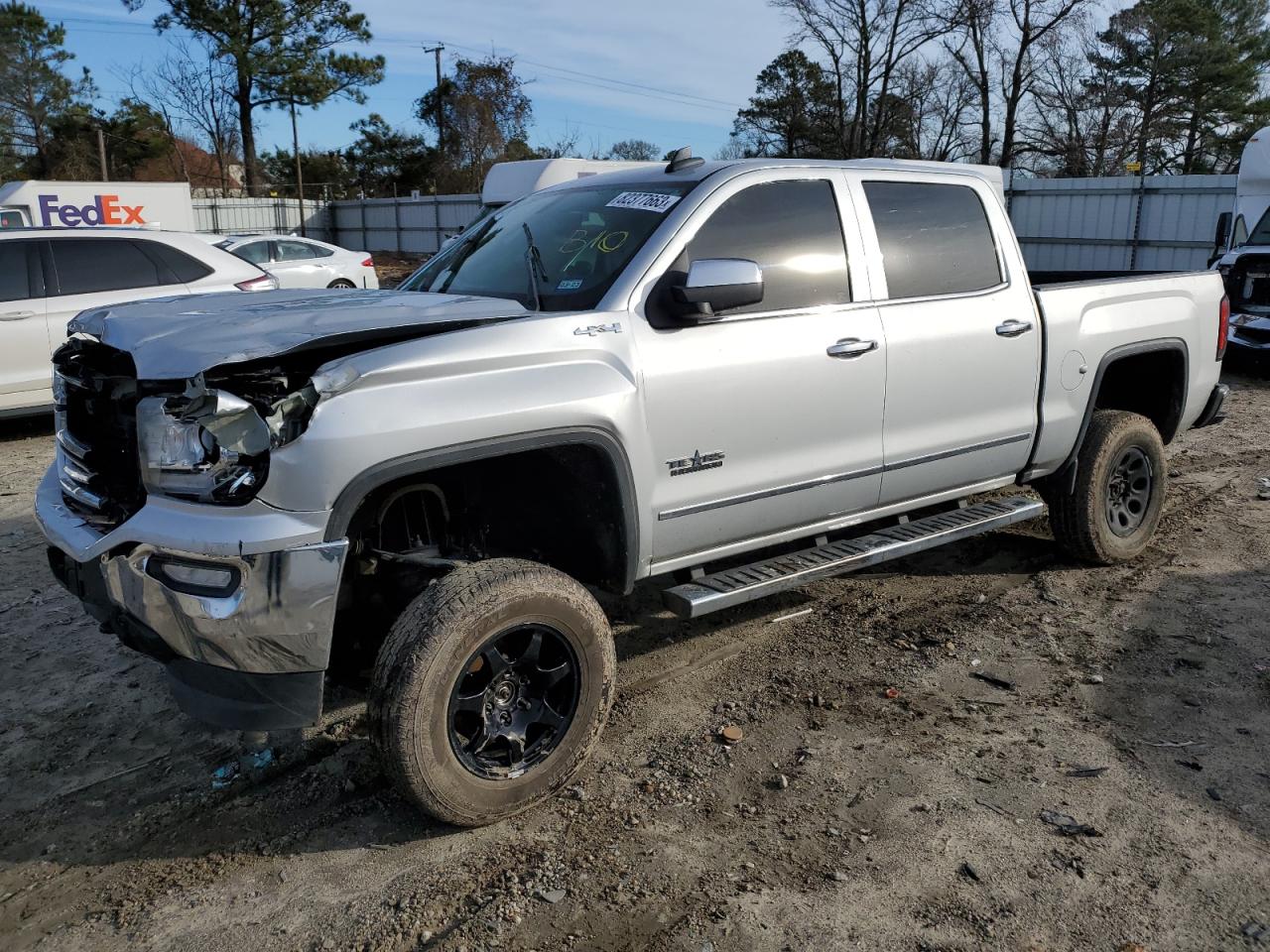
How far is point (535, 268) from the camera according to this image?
12.9ft

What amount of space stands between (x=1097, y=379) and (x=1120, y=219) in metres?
16.1

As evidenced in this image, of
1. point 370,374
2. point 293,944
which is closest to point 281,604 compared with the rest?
point 370,374

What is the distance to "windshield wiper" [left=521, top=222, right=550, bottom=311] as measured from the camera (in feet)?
12.4

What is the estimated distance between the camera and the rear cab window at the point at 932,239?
434 centimetres

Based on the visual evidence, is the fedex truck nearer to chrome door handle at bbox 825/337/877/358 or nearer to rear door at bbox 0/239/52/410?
rear door at bbox 0/239/52/410

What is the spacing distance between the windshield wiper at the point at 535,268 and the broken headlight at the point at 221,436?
3.93 feet

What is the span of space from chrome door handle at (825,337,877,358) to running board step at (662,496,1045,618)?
0.83 m

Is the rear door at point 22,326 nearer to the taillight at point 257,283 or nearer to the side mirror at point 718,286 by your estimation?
the taillight at point 257,283

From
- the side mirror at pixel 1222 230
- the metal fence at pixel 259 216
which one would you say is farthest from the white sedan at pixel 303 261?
the metal fence at pixel 259 216

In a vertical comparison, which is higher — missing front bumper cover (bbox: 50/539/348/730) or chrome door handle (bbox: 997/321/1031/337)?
chrome door handle (bbox: 997/321/1031/337)

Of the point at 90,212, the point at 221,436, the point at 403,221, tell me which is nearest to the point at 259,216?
the point at 403,221

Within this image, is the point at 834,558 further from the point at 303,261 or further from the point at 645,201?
the point at 303,261

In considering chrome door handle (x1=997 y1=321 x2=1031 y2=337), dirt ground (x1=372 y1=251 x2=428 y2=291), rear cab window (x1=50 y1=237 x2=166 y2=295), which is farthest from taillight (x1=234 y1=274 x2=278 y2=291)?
dirt ground (x1=372 y1=251 x2=428 y2=291)

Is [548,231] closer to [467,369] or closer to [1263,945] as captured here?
[467,369]
